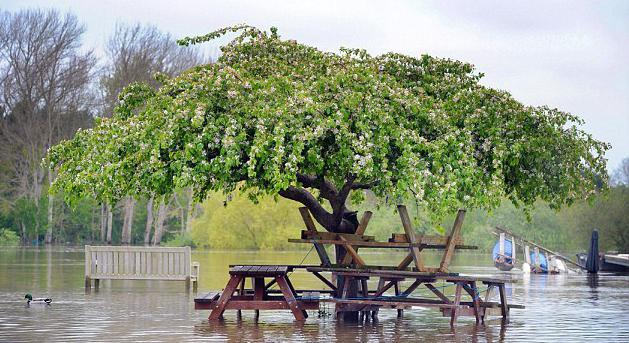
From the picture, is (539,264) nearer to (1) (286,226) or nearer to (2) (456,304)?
(2) (456,304)

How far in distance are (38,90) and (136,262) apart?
6225 centimetres

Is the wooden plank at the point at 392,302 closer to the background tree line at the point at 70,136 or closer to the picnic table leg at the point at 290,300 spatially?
the picnic table leg at the point at 290,300

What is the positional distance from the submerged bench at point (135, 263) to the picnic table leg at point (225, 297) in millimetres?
9169

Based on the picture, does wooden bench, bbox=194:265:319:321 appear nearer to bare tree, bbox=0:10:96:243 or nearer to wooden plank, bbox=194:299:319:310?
wooden plank, bbox=194:299:319:310

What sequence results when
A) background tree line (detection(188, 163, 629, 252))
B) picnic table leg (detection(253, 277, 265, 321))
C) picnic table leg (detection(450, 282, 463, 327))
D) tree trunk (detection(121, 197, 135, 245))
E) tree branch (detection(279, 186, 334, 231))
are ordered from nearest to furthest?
picnic table leg (detection(450, 282, 463, 327)) < picnic table leg (detection(253, 277, 265, 321)) < tree branch (detection(279, 186, 334, 231)) < tree trunk (detection(121, 197, 135, 245)) < background tree line (detection(188, 163, 629, 252))

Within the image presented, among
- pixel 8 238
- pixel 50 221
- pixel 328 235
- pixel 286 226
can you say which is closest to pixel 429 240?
pixel 328 235

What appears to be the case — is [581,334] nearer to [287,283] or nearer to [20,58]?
[287,283]

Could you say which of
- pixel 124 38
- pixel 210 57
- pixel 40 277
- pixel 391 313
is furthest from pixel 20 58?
pixel 391 313

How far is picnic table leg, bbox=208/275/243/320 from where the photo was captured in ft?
70.1

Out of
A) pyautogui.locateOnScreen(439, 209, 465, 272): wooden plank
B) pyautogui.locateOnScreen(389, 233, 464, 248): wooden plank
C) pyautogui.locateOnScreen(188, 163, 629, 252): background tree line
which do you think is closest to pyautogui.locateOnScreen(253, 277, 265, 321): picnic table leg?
pyautogui.locateOnScreen(389, 233, 464, 248): wooden plank

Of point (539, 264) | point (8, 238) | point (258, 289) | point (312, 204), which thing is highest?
point (8, 238)

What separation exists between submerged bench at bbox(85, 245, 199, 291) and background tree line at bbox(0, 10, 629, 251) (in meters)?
53.0

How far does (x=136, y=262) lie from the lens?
1221 inches

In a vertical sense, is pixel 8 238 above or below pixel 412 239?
above
